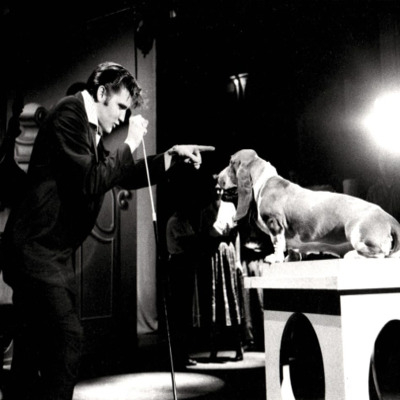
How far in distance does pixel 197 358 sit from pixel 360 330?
3.13 metres

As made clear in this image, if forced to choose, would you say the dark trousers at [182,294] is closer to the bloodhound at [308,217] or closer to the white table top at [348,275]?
the bloodhound at [308,217]

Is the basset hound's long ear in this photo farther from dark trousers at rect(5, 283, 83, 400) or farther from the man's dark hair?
dark trousers at rect(5, 283, 83, 400)

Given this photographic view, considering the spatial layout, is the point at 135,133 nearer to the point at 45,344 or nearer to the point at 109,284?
the point at 45,344

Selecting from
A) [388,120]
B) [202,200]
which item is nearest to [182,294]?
[202,200]

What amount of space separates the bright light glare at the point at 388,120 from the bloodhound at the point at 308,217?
2154 mm

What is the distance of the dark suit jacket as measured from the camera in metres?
1.41

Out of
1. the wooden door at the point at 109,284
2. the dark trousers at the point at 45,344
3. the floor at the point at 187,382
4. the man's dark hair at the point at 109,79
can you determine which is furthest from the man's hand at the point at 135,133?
the wooden door at the point at 109,284

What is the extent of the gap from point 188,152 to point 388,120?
2.45 meters

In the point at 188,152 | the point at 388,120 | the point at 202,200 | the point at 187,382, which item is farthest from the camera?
the point at 202,200

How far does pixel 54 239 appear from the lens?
1.43 m

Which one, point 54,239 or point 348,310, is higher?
point 54,239

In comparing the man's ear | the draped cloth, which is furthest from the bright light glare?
the man's ear

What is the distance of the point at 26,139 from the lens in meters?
3.89

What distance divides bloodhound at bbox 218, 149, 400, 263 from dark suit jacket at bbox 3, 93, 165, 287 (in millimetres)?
456
